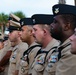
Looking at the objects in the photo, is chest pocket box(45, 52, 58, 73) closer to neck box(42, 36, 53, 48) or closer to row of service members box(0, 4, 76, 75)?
row of service members box(0, 4, 76, 75)

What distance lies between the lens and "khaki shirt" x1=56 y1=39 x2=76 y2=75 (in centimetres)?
357

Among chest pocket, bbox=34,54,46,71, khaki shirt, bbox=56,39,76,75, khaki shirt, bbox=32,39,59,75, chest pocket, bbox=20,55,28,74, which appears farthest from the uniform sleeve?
chest pocket, bbox=20,55,28,74

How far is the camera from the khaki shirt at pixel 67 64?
3574mm

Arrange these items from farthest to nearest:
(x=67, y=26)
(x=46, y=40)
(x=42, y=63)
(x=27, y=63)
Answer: (x=27, y=63) < (x=46, y=40) < (x=42, y=63) < (x=67, y=26)

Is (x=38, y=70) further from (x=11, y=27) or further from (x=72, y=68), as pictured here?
(x=11, y=27)

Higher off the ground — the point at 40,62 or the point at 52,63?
the point at 52,63

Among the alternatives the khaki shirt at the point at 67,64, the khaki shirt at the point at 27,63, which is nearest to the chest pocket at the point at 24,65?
the khaki shirt at the point at 27,63

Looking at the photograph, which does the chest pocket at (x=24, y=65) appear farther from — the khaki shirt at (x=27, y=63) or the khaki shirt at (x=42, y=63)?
the khaki shirt at (x=42, y=63)

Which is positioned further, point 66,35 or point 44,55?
point 44,55

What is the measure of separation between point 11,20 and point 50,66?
3933 mm

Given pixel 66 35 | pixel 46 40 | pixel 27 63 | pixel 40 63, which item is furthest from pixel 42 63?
pixel 27 63

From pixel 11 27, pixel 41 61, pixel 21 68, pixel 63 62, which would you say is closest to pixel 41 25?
pixel 41 61

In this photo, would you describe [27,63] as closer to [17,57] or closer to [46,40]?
[46,40]

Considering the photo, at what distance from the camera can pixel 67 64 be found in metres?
3.61
